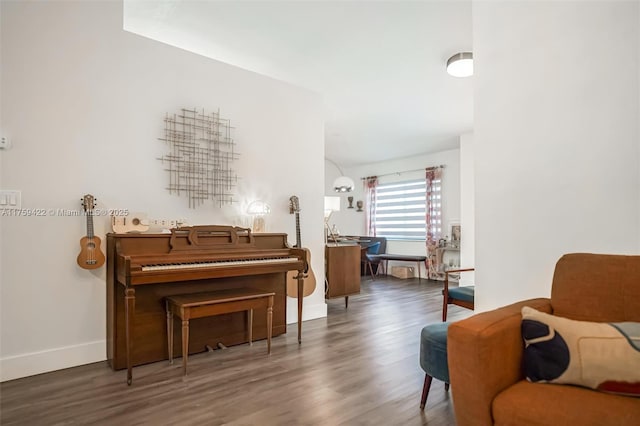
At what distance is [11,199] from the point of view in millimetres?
2562

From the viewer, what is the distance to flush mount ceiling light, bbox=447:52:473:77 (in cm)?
346

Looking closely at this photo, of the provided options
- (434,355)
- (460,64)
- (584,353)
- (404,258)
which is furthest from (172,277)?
(404,258)

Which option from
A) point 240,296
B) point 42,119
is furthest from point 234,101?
point 240,296

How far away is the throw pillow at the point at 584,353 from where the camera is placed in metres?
1.27

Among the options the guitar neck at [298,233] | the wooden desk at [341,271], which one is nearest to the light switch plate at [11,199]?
the guitar neck at [298,233]

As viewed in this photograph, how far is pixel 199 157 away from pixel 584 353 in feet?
10.2

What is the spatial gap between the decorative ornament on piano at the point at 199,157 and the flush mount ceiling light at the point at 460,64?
2.22m

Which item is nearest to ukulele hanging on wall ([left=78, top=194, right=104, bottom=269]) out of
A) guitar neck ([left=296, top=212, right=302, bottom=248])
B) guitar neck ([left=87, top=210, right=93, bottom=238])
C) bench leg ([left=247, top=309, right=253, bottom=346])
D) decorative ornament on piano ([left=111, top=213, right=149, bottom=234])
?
guitar neck ([left=87, top=210, right=93, bottom=238])

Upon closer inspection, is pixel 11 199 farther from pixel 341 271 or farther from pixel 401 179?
pixel 401 179

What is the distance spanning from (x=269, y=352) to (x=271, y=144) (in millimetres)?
2072

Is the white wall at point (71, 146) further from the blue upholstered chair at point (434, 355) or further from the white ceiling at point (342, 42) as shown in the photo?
the blue upholstered chair at point (434, 355)

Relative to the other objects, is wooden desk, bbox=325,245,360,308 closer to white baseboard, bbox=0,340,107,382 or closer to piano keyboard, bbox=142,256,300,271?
piano keyboard, bbox=142,256,300,271

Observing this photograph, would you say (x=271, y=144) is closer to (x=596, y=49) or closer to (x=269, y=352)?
(x=269, y=352)

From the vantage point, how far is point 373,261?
308 inches
